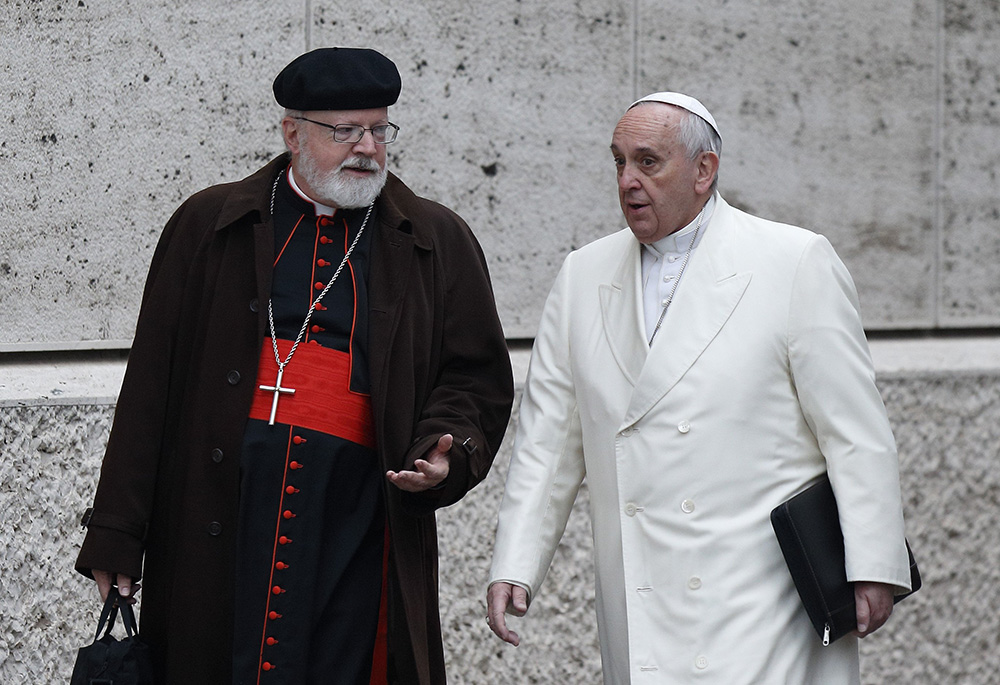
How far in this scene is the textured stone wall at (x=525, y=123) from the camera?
430 cm

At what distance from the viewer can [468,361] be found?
3.50 m

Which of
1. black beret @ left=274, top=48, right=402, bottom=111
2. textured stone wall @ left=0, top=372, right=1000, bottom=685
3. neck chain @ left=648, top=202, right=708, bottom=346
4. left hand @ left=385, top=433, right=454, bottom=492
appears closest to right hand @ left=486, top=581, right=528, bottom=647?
left hand @ left=385, top=433, right=454, bottom=492

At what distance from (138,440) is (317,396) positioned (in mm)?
449

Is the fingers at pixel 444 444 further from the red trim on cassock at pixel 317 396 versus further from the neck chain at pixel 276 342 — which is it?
the neck chain at pixel 276 342

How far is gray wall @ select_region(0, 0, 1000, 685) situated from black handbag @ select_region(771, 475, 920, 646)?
1.87m

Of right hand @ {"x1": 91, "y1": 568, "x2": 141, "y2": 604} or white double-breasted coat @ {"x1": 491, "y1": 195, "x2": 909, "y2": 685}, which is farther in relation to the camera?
right hand @ {"x1": 91, "y1": 568, "x2": 141, "y2": 604}

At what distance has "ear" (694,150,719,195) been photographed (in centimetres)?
328

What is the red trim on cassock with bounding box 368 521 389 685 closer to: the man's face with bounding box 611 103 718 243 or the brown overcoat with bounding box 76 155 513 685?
the brown overcoat with bounding box 76 155 513 685

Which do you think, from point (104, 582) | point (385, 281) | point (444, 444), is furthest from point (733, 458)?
point (104, 582)

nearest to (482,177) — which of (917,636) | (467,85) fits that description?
(467,85)

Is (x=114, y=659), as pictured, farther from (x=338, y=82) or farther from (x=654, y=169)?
(x=654, y=169)

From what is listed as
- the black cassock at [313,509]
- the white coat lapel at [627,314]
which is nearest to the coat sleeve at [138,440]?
the black cassock at [313,509]

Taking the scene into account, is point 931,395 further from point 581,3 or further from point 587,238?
point 581,3

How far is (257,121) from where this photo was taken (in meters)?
4.58
